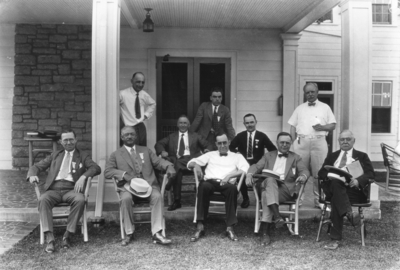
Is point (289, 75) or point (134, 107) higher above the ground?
point (289, 75)

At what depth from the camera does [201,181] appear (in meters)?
4.32

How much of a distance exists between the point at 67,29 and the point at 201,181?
15.0 ft

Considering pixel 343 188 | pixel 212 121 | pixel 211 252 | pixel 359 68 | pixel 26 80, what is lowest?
pixel 211 252

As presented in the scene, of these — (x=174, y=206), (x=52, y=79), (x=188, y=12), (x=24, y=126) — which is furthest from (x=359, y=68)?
(x=24, y=126)

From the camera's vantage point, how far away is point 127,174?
4148 mm

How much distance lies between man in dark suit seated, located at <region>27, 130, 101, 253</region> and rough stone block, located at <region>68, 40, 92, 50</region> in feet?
11.6

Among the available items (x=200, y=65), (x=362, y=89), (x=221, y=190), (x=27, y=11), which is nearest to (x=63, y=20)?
(x=27, y=11)

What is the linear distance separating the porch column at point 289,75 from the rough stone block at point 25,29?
14.9 ft

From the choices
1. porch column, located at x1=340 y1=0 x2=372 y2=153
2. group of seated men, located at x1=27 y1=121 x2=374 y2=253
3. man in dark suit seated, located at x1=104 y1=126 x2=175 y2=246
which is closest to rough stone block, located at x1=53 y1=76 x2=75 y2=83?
group of seated men, located at x1=27 y1=121 x2=374 y2=253

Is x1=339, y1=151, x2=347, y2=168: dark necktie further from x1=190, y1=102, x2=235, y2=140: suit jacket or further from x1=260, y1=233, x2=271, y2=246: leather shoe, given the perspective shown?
x1=190, y1=102, x2=235, y2=140: suit jacket

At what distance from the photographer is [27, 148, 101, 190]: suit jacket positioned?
415 cm

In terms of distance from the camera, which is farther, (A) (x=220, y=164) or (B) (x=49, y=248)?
(A) (x=220, y=164)

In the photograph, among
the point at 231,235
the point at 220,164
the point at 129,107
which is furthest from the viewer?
the point at 129,107

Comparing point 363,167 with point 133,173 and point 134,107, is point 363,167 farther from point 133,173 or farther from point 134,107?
point 134,107
